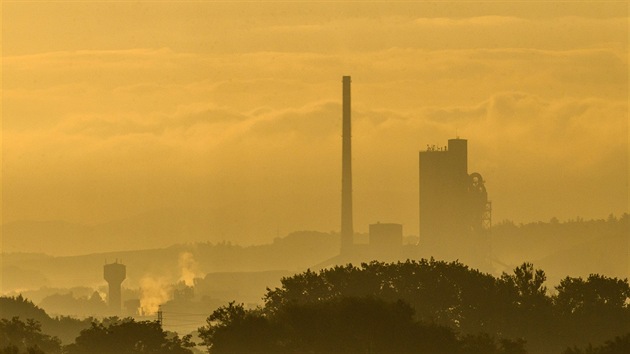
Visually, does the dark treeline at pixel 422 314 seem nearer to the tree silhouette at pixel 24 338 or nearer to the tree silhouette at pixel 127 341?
the tree silhouette at pixel 127 341

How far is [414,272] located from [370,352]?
4350 cm

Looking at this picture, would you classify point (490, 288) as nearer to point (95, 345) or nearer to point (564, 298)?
point (564, 298)

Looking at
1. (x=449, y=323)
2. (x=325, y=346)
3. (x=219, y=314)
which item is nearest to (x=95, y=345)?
(x=219, y=314)

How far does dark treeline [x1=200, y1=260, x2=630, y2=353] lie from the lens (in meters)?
114

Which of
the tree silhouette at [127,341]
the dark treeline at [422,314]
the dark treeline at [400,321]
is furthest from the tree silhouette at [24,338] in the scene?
the dark treeline at [422,314]

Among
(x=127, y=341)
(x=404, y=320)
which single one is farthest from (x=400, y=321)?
(x=127, y=341)

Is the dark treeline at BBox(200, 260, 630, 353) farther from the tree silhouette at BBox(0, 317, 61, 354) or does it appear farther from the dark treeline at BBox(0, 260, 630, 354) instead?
the tree silhouette at BBox(0, 317, 61, 354)

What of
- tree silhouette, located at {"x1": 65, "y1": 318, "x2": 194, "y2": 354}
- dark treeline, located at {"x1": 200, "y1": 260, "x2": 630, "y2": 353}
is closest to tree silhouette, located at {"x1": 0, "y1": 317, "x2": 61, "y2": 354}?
tree silhouette, located at {"x1": 65, "y1": 318, "x2": 194, "y2": 354}

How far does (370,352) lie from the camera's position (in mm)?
110812

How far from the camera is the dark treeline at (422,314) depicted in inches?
4483

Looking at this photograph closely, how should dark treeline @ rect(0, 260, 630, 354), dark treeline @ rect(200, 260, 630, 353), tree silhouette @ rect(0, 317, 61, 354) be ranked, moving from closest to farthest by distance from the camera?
1. dark treeline @ rect(0, 260, 630, 354)
2. dark treeline @ rect(200, 260, 630, 353)
3. tree silhouette @ rect(0, 317, 61, 354)

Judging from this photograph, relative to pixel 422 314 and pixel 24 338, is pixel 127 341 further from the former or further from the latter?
pixel 422 314

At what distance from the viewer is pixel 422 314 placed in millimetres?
141375

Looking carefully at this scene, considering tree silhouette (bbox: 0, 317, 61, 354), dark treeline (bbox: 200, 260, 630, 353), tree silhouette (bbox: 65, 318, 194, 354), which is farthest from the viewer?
tree silhouette (bbox: 0, 317, 61, 354)
